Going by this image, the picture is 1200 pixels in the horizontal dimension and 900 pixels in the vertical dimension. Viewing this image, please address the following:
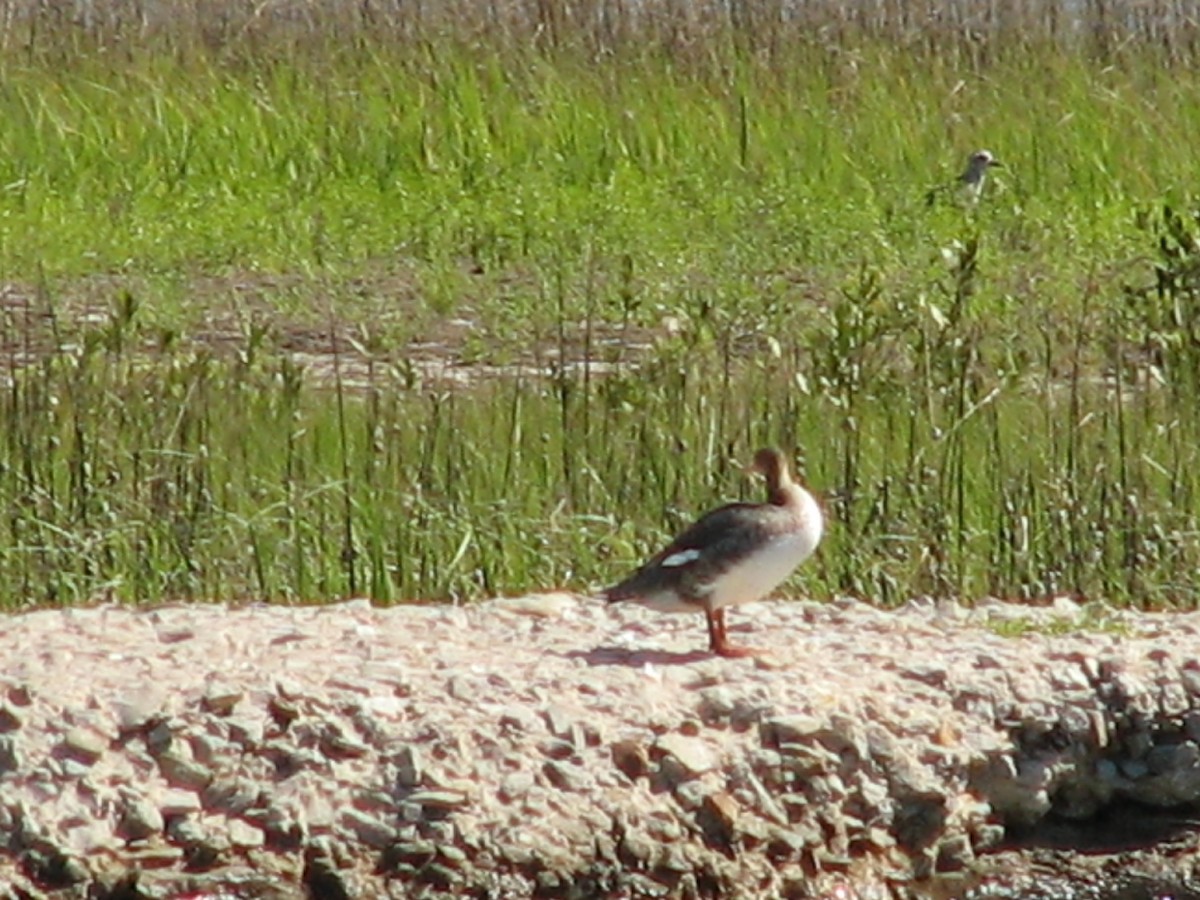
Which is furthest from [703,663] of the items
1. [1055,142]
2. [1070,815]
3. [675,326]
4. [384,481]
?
[1055,142]

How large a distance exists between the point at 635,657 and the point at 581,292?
6035 mm

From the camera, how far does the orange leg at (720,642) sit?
698 centimetres

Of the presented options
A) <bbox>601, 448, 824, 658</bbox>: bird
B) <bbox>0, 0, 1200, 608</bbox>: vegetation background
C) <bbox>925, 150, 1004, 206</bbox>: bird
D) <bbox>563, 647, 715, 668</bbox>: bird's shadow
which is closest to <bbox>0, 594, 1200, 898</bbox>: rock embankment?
<bbox>563, 647, 715, 668</bbox>: bird's shadow

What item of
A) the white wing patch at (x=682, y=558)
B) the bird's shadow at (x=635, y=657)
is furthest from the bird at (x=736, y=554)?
the bird's shadow at (x=635, y=657)

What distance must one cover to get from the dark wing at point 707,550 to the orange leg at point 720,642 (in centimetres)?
17

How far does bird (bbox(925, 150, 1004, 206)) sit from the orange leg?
779cm

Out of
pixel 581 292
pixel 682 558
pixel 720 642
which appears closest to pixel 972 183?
pixel 581 292

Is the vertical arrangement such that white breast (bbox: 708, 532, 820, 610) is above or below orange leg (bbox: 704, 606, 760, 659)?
above

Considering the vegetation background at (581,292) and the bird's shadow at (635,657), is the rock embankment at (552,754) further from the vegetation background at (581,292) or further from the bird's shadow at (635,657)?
the vegetation background at (581,292)

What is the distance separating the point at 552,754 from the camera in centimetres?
656

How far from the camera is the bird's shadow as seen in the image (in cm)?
697

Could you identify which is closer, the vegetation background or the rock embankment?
the rock embankment

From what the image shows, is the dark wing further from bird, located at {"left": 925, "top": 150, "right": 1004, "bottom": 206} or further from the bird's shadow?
bird, located at {"left": 925, "top": 150, "right": 1004, "bottom": 206}

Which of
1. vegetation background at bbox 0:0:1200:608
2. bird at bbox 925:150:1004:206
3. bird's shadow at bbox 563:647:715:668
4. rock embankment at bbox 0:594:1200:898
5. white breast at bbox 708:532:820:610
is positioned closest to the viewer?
rock embankment at bbox 0:594:1200:898
